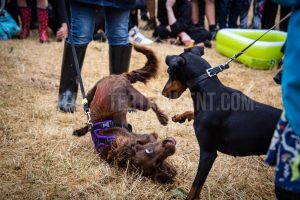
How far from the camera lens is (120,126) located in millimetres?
3098

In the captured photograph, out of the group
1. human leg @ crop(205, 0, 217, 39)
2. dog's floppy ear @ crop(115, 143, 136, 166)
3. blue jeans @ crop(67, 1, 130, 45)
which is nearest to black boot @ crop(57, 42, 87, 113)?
blue jeans @ crop(67, 1, 130, 45)

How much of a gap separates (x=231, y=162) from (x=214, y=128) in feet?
3.03

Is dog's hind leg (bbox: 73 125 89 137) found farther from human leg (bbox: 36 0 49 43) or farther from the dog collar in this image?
human leg (bbox: 36 0 49 43)

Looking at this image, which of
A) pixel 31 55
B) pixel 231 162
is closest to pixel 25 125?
pixel 231 162

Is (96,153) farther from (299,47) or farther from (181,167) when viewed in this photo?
(299,47)

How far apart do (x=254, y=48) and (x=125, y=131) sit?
349 cm

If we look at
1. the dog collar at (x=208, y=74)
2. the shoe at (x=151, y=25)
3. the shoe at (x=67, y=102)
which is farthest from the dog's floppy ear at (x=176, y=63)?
the shoe at (x=151, y=25)

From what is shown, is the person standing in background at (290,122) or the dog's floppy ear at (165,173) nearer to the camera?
the person standing in background at (290,122)

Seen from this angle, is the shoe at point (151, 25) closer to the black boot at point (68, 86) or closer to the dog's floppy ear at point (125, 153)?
the black boot at point (68, 86)

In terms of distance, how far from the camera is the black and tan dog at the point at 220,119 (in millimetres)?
2195

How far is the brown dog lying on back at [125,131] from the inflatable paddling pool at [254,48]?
9.04 ft

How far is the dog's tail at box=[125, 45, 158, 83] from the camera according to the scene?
3478 mm

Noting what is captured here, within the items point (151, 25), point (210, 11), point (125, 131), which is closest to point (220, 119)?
point (125, 131)

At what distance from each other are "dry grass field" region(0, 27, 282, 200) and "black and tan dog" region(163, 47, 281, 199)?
1.42 feet
